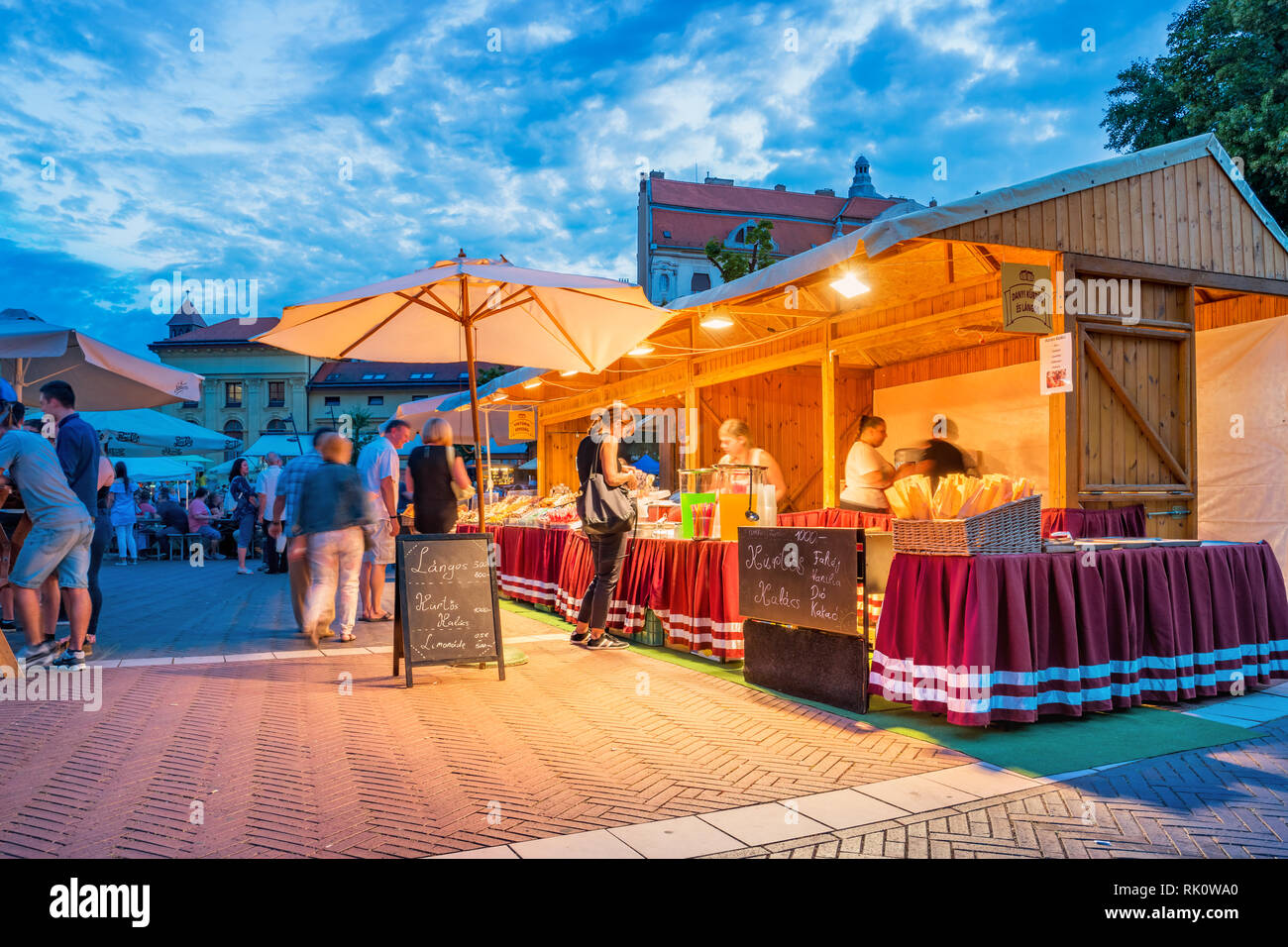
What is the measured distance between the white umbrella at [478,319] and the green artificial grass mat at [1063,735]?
3.01 m

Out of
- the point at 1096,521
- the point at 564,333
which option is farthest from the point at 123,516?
the point at 1096,521

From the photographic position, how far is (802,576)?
5020 mm

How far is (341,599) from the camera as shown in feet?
25.4

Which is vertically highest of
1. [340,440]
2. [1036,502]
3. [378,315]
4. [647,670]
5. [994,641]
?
[378,315]

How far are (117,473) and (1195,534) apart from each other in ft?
54.6

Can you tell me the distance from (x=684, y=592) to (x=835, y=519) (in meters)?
2.59

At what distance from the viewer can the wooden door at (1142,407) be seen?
7.03 m

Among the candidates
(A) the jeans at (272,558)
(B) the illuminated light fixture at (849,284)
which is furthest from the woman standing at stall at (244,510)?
(B) the illuminated light fixture at (849,284)

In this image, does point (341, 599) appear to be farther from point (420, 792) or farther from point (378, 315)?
point (420, 792)

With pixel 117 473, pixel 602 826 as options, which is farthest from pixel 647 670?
pixel 117 473

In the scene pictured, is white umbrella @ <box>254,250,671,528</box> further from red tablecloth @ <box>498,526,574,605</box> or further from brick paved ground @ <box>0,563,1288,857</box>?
red tablecloth @ <box>498,526,574,605</box>

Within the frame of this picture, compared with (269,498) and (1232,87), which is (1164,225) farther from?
(1232,87)

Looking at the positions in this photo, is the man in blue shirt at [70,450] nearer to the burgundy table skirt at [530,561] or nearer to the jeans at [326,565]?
the jeans at [326,565]
